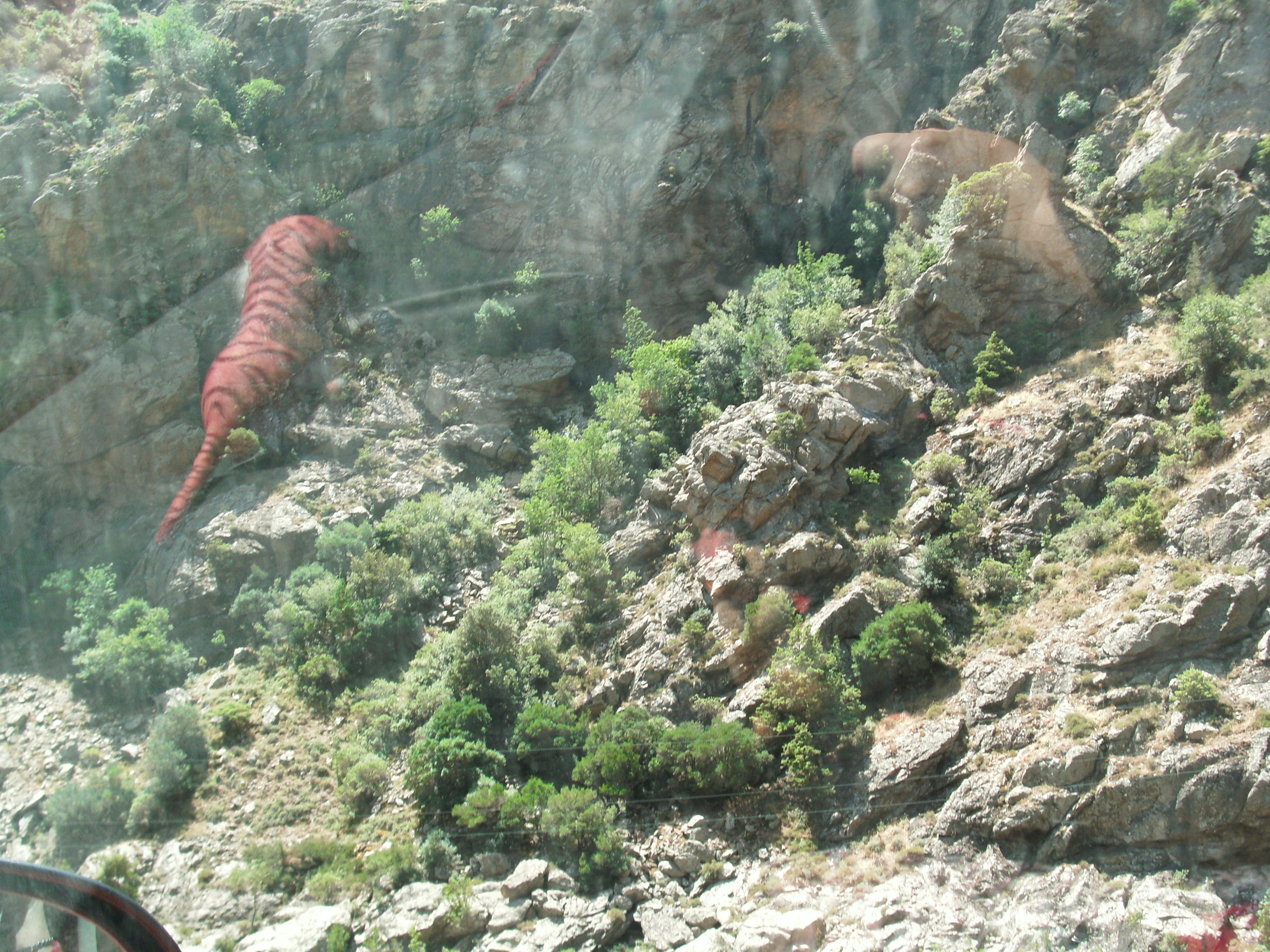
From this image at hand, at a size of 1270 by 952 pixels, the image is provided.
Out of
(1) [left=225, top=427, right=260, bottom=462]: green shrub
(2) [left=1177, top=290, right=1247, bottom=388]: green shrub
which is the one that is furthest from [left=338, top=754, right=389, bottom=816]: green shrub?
(2) [left=1177, top=290, right=1247, bottom=388]: green shrub

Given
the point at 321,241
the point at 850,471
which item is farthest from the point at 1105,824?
the point at 321,241

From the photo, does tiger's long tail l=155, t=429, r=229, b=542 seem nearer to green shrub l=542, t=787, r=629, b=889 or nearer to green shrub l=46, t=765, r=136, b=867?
green shrub l=46, t=765, r=136, b=867

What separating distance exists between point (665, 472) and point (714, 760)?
1012 centimetres

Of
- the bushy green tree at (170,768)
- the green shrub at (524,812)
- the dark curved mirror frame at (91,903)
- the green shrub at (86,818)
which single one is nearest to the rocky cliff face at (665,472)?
the green shrub at (86,818)

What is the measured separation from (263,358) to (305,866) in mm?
21993

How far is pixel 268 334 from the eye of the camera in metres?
35.1

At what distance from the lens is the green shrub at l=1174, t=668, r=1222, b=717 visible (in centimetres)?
1379

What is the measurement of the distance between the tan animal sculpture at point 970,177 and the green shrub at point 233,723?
26626 mm

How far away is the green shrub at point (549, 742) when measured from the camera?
2017cm

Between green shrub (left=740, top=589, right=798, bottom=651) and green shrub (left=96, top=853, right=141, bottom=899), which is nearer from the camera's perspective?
green shrub (left=96, top=853, right=141, bottom=899)

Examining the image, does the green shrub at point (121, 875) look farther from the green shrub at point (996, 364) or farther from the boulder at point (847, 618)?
the green shrub at point (996, 364)

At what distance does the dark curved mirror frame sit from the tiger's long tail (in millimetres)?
31964

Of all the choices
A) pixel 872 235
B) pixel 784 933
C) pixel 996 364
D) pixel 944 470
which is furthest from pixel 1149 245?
pixel 784 933

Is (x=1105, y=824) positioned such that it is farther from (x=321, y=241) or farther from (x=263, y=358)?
(x=321, y=241)
